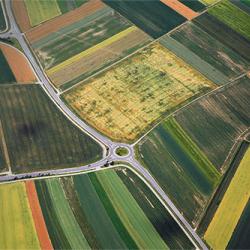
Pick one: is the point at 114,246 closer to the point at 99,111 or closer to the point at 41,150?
the point at 41,150

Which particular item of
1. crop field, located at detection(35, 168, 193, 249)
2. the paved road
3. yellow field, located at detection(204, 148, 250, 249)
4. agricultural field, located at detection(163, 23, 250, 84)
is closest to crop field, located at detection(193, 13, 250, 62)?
agricultural field, located at detection(163, 23, 250, 84)

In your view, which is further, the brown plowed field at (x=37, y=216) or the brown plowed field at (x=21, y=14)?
the brown plowed field at (x=21, y=14)

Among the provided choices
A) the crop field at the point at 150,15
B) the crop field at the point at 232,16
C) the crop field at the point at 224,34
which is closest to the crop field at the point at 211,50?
the crop field at the point at 224,34

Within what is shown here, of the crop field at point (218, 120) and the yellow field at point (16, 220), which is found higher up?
the crop field at point (218, 120)

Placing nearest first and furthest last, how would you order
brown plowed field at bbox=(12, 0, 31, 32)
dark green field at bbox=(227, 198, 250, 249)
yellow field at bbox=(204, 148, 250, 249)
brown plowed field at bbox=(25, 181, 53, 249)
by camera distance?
brown plowed field at bbox=(25, 181, 53, 249)
dark green field at bbox=(227, 198, 250, 249)
yellow field at bbox=(204, 148, 250, 249)
brown plowed field at bbox=(12, 0, 31, 32)

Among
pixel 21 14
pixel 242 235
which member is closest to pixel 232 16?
pixel 21 14

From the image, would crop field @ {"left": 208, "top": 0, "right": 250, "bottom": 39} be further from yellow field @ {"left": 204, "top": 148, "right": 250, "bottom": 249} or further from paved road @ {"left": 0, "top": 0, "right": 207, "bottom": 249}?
paved road @ {"left": 0, "top": 0, "right": 207, "bottom": 249}

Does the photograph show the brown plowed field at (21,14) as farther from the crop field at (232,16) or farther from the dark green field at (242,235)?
the dark green field at (242,235)
